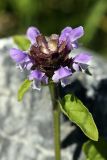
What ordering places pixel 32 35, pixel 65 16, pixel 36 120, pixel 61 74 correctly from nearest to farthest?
1. pixel 61 74
2. pixel 32 35
3. pixel 36 120
4. pixel 65 16

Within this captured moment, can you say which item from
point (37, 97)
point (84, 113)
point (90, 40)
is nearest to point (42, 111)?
point (37, 97)

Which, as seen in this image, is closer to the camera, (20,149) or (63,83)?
(63,83)

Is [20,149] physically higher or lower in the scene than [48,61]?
lower

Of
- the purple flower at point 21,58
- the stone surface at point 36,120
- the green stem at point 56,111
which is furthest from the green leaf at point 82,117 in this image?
the stone surface at point 36,120

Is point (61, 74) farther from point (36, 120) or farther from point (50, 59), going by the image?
point (36, 120)

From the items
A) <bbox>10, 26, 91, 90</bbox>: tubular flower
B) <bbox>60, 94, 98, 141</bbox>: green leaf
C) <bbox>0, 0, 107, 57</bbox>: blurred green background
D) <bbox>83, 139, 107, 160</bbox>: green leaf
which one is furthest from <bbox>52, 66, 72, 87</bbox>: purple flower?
<bbox>0, 0, 107, 57</bbox>: blurred green background

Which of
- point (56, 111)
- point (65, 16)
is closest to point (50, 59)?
point (56, 111)

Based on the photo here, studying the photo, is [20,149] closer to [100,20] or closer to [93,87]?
[93,87]
